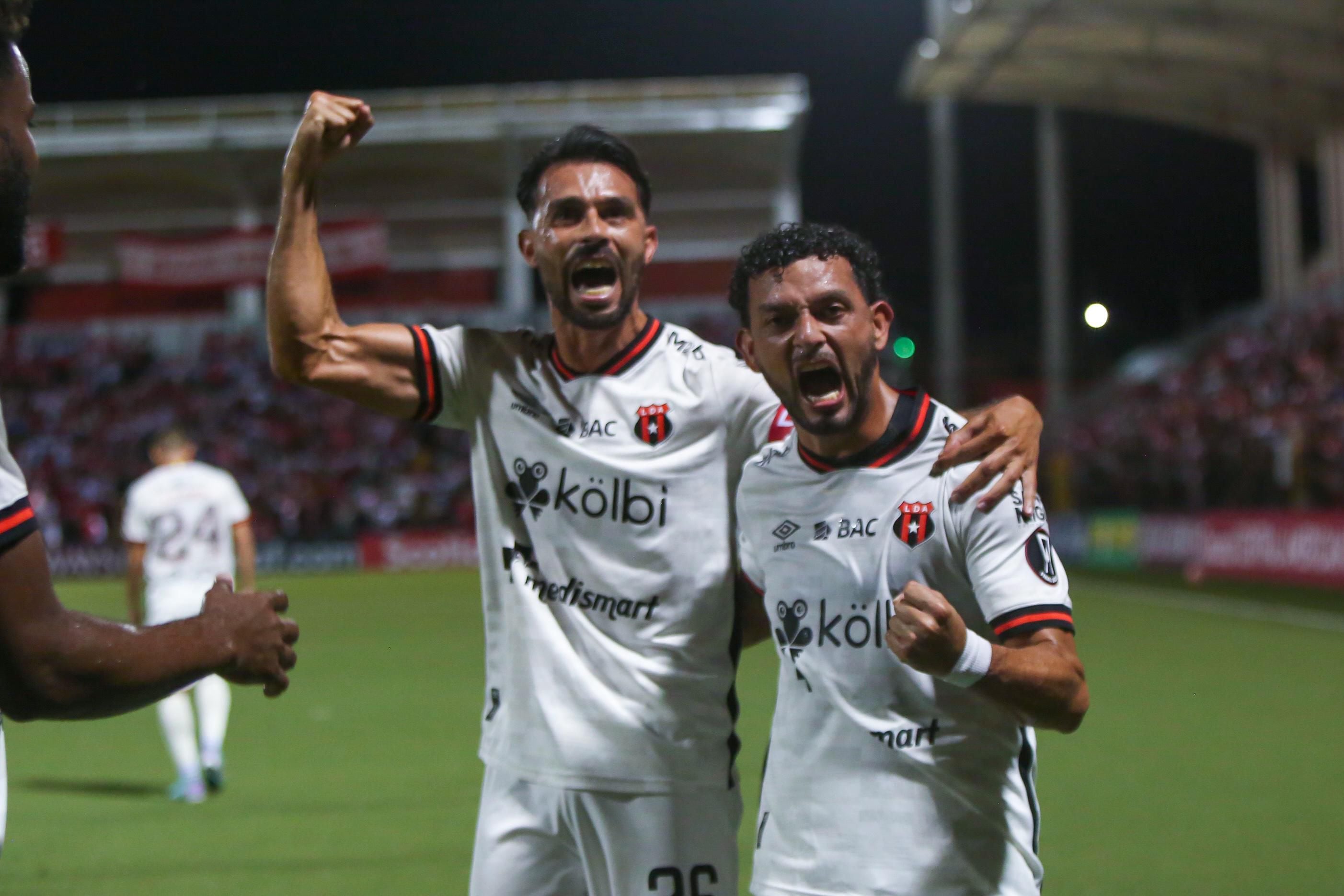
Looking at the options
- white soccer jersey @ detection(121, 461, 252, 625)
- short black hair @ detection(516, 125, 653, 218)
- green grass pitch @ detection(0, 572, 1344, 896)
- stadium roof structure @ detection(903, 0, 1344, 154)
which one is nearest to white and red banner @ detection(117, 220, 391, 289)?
stadium roof structure @ detection(903, 0, 1344, 154)

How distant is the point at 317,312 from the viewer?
3.15 meters

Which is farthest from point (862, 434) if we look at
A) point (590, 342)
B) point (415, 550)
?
point (415, 550)

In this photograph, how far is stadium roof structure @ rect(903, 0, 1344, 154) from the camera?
25594 millimetres

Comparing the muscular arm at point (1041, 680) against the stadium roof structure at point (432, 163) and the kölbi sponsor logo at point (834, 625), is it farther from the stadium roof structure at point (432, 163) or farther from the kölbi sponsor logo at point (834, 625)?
the stadium roof structure at point (432, 163)

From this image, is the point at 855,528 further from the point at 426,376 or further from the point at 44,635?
the point at 44,635

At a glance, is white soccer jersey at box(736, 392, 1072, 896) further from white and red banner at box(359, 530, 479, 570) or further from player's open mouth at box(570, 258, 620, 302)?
white and red banner at box(359, 530, 479, 570)

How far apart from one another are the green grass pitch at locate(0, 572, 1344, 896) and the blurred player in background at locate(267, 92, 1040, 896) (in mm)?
350

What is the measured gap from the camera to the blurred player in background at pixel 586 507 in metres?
3.01

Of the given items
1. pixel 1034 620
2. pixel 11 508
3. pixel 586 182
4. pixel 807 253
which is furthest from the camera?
pixel 586 182

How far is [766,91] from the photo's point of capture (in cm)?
3716

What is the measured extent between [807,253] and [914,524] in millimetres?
612

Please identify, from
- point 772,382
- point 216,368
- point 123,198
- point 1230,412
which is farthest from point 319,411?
point 772,382

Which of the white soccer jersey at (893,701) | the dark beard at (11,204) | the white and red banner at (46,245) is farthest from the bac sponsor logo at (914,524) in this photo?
the white and red banner at (46,245)

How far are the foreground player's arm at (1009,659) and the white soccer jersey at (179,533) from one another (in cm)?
671
